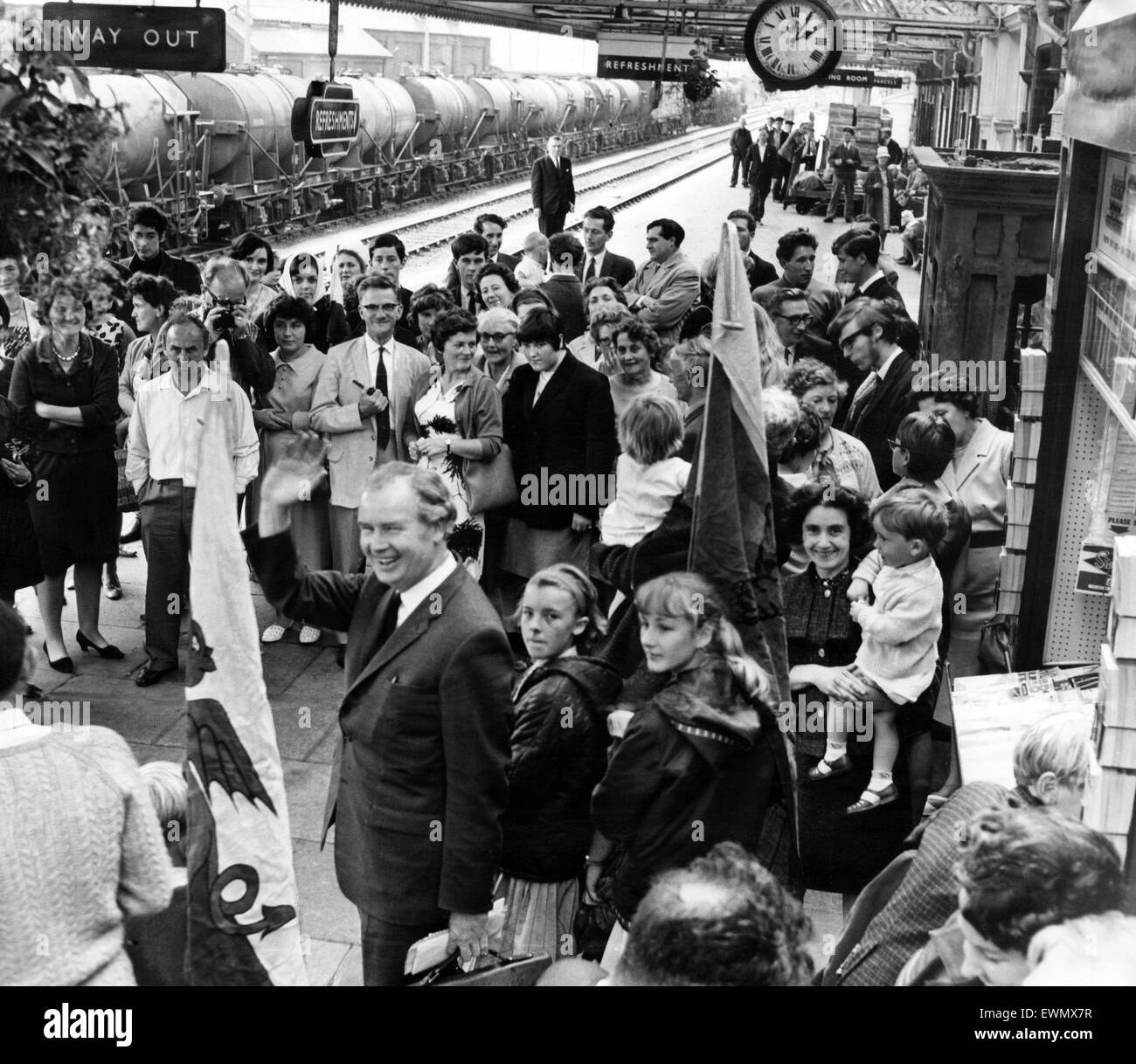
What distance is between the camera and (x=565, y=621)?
4.29m

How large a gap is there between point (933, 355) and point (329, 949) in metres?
6.44

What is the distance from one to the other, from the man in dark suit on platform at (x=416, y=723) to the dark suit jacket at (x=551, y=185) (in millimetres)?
14231

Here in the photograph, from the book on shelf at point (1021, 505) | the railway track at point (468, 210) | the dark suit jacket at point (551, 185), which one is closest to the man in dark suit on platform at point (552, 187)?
the dark suit jacket at point (551, 185)

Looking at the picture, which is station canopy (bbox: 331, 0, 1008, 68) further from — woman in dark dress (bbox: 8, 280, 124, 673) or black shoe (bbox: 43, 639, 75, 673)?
black shoe (bbox: 43, 639, 75, 673)

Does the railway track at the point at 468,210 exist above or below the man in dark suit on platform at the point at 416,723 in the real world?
above

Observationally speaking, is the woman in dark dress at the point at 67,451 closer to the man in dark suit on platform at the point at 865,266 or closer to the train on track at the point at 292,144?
the train on track at the point at 292,144

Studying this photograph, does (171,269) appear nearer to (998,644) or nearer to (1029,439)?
(1029,439)

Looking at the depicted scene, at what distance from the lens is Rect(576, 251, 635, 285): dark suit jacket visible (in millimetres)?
11617

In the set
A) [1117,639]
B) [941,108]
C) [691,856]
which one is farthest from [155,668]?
[941,108]

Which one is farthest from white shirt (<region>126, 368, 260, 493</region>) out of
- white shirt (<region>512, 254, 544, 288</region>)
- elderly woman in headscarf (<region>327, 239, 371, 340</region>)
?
white shirt (<region>512, 254, 544, 288</region>)

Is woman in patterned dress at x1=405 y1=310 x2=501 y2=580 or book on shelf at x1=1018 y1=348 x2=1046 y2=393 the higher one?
book on shelf at x1=1018 y1=348 x2=1046 y2=393

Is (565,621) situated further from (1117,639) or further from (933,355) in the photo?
(933,355)

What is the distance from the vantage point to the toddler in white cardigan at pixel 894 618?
5.51 metres

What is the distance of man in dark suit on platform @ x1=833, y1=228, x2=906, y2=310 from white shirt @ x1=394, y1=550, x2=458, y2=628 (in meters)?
6.01
